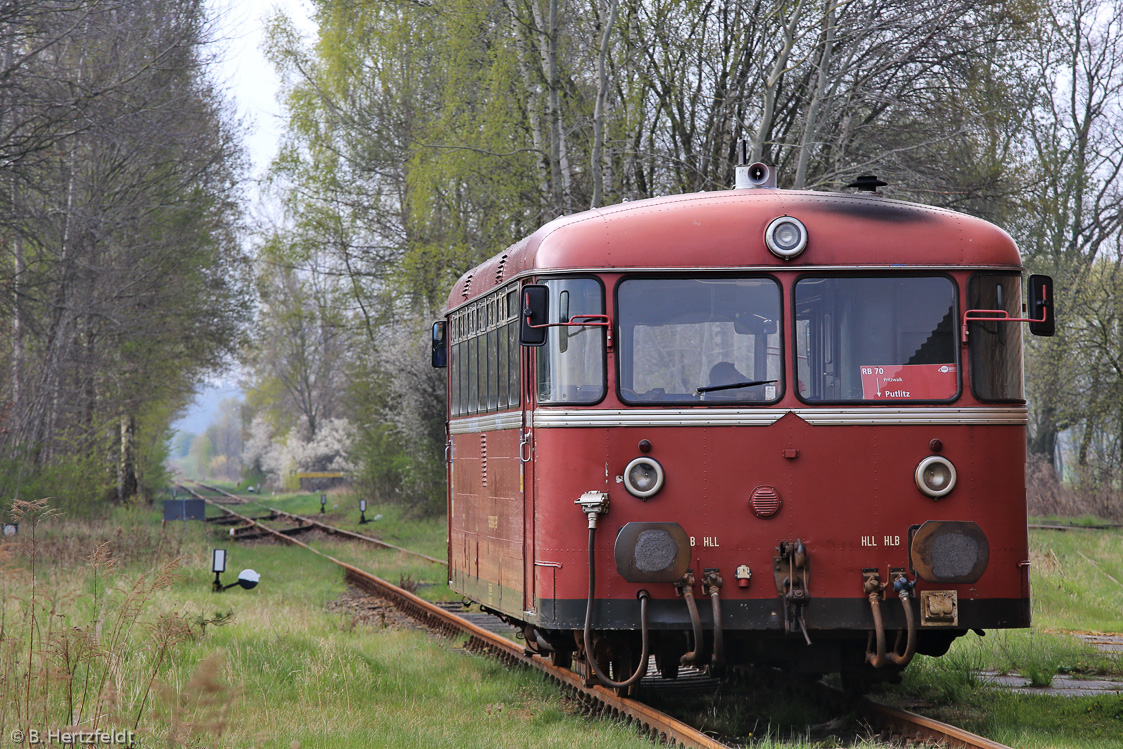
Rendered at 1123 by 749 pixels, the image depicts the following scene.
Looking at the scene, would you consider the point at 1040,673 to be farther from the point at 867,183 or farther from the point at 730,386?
the point at 867,183

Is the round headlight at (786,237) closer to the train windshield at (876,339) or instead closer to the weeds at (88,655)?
the train windshield at (876,339)

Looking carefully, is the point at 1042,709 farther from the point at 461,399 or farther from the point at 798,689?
the point at 461,399

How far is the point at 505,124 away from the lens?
59.3ft

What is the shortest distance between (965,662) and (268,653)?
211 inches

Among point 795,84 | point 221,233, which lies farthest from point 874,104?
point 221,233

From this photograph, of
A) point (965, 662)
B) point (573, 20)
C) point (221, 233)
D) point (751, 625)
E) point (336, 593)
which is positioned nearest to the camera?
point (751, 625)

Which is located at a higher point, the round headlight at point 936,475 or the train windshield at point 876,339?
the train windshield at point 876,339

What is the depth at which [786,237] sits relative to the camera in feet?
23.3

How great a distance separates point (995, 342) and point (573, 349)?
2475 mm

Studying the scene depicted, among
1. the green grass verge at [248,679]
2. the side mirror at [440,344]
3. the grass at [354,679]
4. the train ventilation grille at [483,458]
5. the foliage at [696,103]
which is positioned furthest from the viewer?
the foliage at [696,103]

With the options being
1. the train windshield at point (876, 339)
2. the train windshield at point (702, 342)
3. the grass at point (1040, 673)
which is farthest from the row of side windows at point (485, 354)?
the grass at point (1040, 673)

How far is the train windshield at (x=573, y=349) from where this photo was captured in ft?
23.2

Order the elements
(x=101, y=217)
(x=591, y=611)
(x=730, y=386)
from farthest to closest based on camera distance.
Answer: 1. (x=101, y=217)
2. (x=730, y=386)
3. (x=591, y=611)

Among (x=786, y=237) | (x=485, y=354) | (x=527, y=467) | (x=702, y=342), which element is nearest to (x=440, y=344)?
(x=485, y=354)
